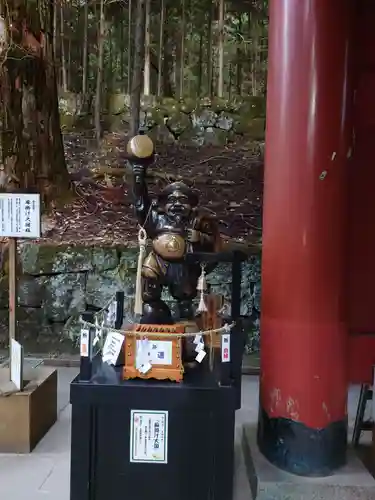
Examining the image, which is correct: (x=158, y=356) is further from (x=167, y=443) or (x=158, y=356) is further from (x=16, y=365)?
(x=16, y=365)

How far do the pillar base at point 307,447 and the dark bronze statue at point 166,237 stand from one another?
59cm

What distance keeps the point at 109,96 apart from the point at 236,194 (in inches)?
51.5

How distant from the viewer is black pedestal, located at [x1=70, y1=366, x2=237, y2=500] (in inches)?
68.7

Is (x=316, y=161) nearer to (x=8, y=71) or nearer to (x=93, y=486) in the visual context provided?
(x=93, y=486)

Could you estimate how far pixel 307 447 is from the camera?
185 cm

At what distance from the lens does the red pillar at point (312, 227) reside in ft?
6.01

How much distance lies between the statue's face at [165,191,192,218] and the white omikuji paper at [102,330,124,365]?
0.51 meters

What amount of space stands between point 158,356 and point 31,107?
2.96 m

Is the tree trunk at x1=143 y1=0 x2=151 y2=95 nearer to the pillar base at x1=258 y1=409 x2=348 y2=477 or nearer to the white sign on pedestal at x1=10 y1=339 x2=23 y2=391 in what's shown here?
the white sign on pedestal at x1=10 y1=339 x2=23 y2=391

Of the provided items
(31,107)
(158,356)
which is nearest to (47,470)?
(158,356)

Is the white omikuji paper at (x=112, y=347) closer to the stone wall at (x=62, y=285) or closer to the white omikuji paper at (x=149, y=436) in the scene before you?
the white omikuji paper at (x=149, y=436)

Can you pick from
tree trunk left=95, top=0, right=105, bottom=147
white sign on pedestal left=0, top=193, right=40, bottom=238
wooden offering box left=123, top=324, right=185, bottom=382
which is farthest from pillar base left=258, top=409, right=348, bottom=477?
tree trunk left=95, top=0, right=105, bottom=147

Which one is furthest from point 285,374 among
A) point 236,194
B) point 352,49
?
point 236,194

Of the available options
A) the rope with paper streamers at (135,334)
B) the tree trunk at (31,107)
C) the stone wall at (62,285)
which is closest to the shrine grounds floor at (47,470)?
the rope with paper streamers at (135,334)
